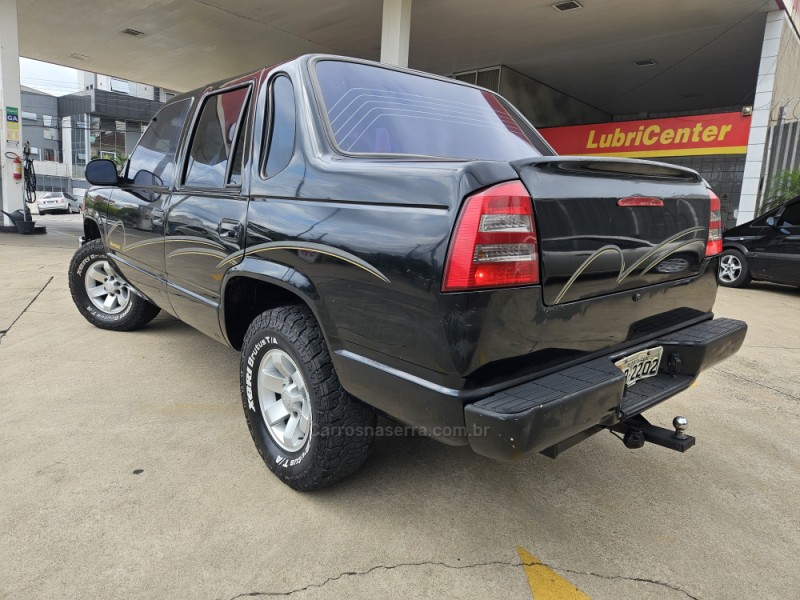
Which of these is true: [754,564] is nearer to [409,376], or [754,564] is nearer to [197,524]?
[409,376]

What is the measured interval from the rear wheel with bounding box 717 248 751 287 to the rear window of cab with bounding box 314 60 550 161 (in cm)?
718

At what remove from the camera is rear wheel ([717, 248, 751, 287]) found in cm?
862

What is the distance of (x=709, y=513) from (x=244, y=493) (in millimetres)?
2072

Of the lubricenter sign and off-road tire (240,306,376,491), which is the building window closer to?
the lubricenter sign

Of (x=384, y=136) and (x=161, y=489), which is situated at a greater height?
(x=384, y=136)

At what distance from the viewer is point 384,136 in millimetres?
2412

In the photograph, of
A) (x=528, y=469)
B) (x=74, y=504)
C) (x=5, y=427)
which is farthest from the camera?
(x=5, y=427)

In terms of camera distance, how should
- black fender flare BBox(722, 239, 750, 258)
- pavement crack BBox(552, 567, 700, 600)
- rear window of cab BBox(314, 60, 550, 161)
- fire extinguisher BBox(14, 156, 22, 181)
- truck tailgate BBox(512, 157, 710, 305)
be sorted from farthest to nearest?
1. fire extinguisher BBox(14, 156, 22, 181)
2. black fender flare BBox(722, 239, 750, 258)
3. rear window of cab BBox(314, 60, 550, 161)
4. pavement crack BBox(552, 567, 700, 600)
5. truck tailgate BBox(512, 157, 710, 305)

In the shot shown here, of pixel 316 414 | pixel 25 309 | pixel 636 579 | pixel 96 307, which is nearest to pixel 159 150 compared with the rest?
pixel 96 307

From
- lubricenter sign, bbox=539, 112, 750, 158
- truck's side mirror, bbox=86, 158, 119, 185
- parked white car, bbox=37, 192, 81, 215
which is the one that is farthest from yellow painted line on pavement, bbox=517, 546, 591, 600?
parked white car, bbox=37, 192, 81, 215

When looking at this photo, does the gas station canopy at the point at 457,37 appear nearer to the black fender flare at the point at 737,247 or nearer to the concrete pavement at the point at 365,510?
the black fender flare at the point at 737,247

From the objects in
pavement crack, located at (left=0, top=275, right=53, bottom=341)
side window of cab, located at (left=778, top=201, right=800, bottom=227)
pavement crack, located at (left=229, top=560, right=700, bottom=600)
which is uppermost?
side window of cab, located at (left=778, top=201, right=800, bottom=227)

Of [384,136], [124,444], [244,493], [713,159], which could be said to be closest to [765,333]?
[384,136]

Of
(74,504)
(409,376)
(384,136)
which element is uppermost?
(384,136)
